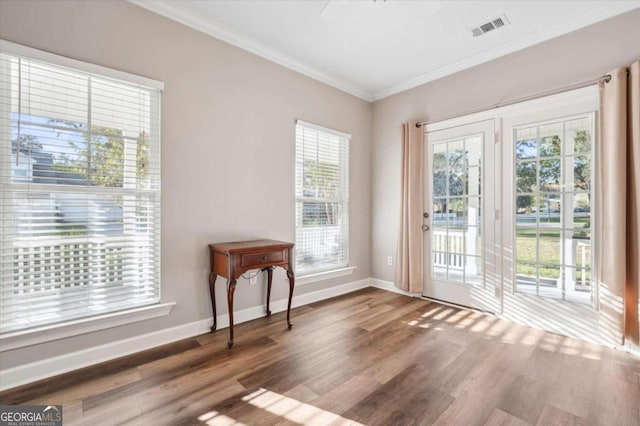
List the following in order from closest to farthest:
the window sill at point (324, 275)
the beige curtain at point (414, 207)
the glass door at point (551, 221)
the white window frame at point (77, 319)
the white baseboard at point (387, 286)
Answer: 1. the white window frame at point (77, 319)
2. the glass door at point (551, 221)
3. the window sill at point (324, 275)
4. the beige curtain at point (414, 207)
5. the white baseboard at point (387, 286)

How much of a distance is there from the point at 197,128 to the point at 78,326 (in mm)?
1719

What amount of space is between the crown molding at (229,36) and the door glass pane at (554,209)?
7.32ft

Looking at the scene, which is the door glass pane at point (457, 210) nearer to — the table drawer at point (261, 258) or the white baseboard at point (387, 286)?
the white baseboard at point (387, 286)

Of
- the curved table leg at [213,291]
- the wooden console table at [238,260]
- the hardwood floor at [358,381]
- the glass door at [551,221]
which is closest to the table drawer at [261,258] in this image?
the wooden console table at [238,260]

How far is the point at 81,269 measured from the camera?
2.00m

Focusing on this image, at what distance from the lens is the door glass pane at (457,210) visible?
3193mm

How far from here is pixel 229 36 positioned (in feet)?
8.79

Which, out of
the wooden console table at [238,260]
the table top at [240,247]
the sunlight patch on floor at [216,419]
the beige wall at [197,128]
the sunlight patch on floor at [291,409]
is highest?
the beige wall at [197,128]

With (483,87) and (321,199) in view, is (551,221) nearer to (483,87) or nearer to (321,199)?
(483,87)

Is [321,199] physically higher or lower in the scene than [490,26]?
lower

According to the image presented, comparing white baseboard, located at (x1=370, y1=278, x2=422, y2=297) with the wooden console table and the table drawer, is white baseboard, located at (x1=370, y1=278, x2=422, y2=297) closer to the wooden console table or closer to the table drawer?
the wooden console table

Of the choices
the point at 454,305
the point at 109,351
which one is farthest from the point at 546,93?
the point at 109,351

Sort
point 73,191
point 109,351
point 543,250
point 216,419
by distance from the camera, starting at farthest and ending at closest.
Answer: point 543,250 < point 109,351 < point 73,191 < point 216,419

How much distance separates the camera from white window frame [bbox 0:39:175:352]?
176 centimetres
